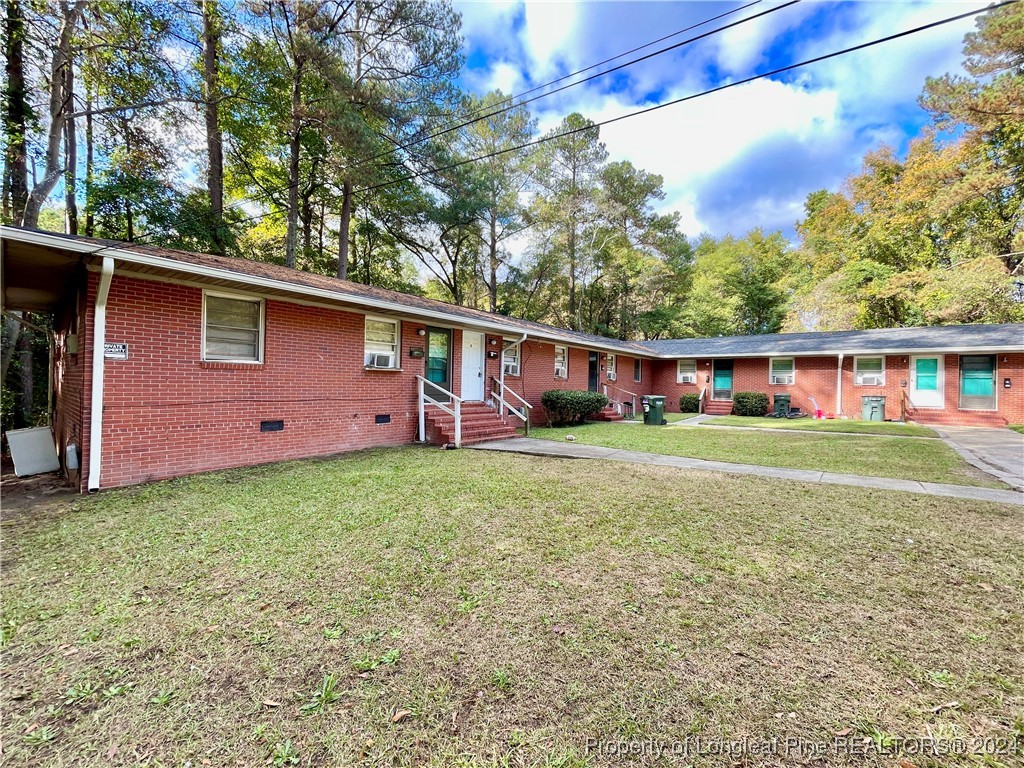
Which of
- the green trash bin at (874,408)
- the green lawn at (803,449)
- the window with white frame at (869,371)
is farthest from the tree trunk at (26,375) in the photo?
the window with white frame at (869,371)

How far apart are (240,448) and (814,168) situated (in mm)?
28907

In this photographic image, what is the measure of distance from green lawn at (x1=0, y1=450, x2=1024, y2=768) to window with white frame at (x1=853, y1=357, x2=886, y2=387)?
43.3 ft

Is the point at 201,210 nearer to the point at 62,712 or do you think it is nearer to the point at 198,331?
the point at 198,331

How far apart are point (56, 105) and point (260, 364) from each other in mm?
8734

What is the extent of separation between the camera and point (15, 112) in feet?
27.9

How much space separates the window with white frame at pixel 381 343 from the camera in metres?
8.45

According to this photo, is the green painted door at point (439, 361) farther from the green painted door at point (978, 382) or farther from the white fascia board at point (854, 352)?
the green painted door at point (978, 382)

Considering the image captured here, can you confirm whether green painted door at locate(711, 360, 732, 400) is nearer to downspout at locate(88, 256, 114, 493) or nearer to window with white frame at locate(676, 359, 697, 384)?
window with white frame at locate(676, 359, 697, 384)

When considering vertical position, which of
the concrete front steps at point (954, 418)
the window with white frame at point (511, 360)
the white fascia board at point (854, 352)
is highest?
the white fascia board at point (854, 352)

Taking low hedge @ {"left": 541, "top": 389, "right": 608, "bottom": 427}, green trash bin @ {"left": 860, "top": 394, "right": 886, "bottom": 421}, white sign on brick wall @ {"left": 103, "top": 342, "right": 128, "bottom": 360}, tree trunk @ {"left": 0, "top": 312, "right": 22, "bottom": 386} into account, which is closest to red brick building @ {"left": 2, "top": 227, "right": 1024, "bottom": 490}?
white sign on brick wall @ {"left": 103, "top": 342, "right": 128, "bottom": 360}

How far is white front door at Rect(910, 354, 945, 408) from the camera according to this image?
1398cm

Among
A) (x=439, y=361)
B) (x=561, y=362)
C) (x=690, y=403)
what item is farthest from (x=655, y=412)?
(x=439, y=361)

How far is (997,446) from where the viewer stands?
8.99m

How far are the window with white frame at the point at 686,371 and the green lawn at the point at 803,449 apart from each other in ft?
24.3
